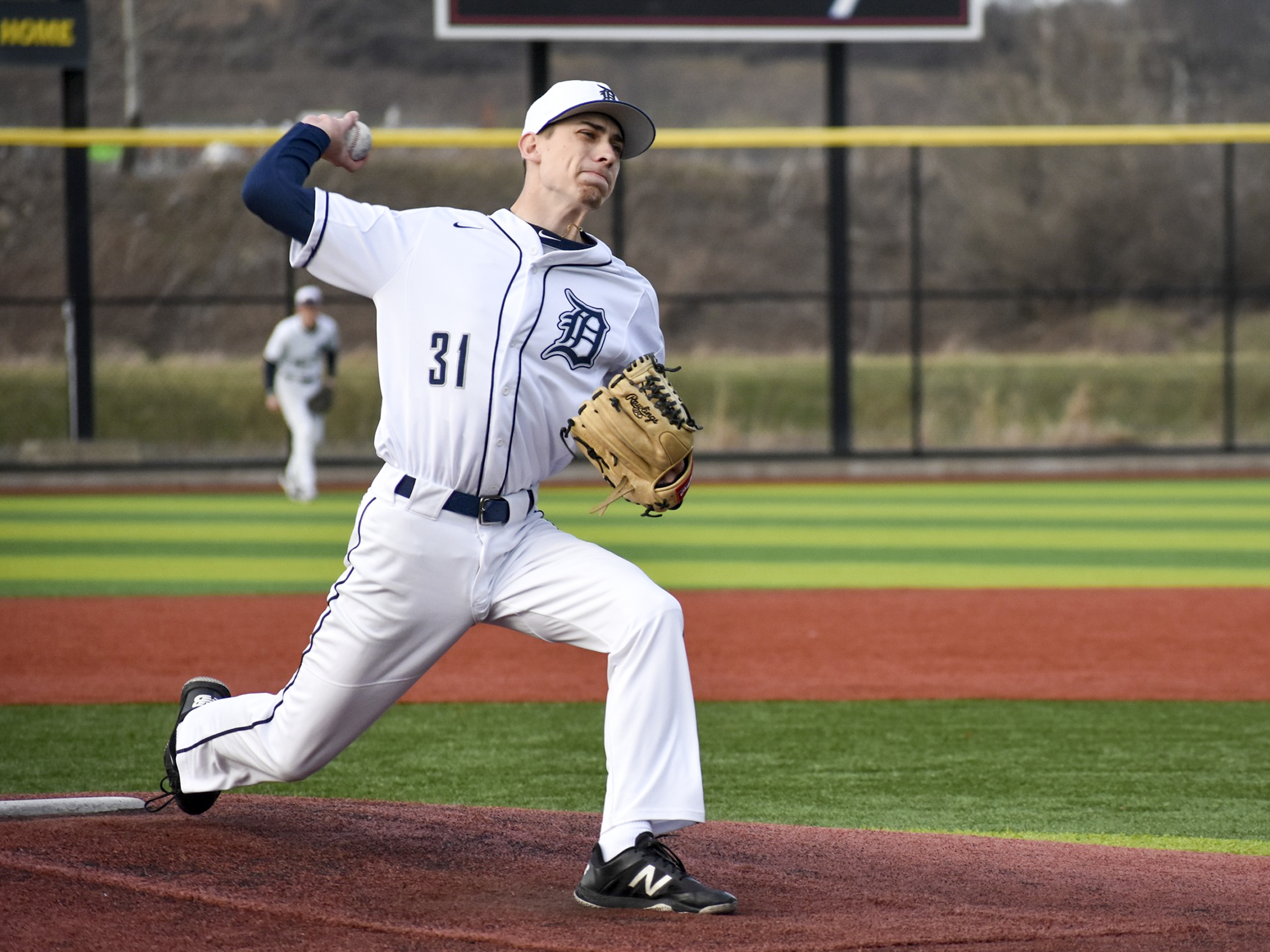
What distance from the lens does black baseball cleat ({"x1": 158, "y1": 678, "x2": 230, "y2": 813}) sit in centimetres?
400

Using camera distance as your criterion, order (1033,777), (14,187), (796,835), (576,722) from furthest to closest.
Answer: (14,187) → (576,722) → (1033,777) → (796,835)

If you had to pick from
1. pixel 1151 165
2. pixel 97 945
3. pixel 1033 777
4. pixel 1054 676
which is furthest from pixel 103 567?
pixel 1151 165

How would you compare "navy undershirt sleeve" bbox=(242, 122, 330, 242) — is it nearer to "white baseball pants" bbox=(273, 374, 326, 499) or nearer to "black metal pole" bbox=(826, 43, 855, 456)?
"white baseball pants" bbox=(273, 374, 326, 499)

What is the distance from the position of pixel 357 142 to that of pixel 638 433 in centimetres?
95

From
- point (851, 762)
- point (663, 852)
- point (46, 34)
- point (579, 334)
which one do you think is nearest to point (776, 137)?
point (46, 34)

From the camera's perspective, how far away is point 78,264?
17578 mm

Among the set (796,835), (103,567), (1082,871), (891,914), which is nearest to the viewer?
(891,914)

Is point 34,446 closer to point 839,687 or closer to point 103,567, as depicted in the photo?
point 103,567

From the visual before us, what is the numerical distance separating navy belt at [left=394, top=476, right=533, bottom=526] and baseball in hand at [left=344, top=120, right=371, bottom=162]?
771 mm

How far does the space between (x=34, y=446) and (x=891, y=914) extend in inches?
644

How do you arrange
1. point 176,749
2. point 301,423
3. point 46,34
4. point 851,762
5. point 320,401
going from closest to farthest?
point 176,749
point 851,762
point 301,423
point 320,401
point 46,34

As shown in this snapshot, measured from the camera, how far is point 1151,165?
40531 millimetres

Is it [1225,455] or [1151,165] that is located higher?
[1151,165]

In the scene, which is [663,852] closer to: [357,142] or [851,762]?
[357,142]
